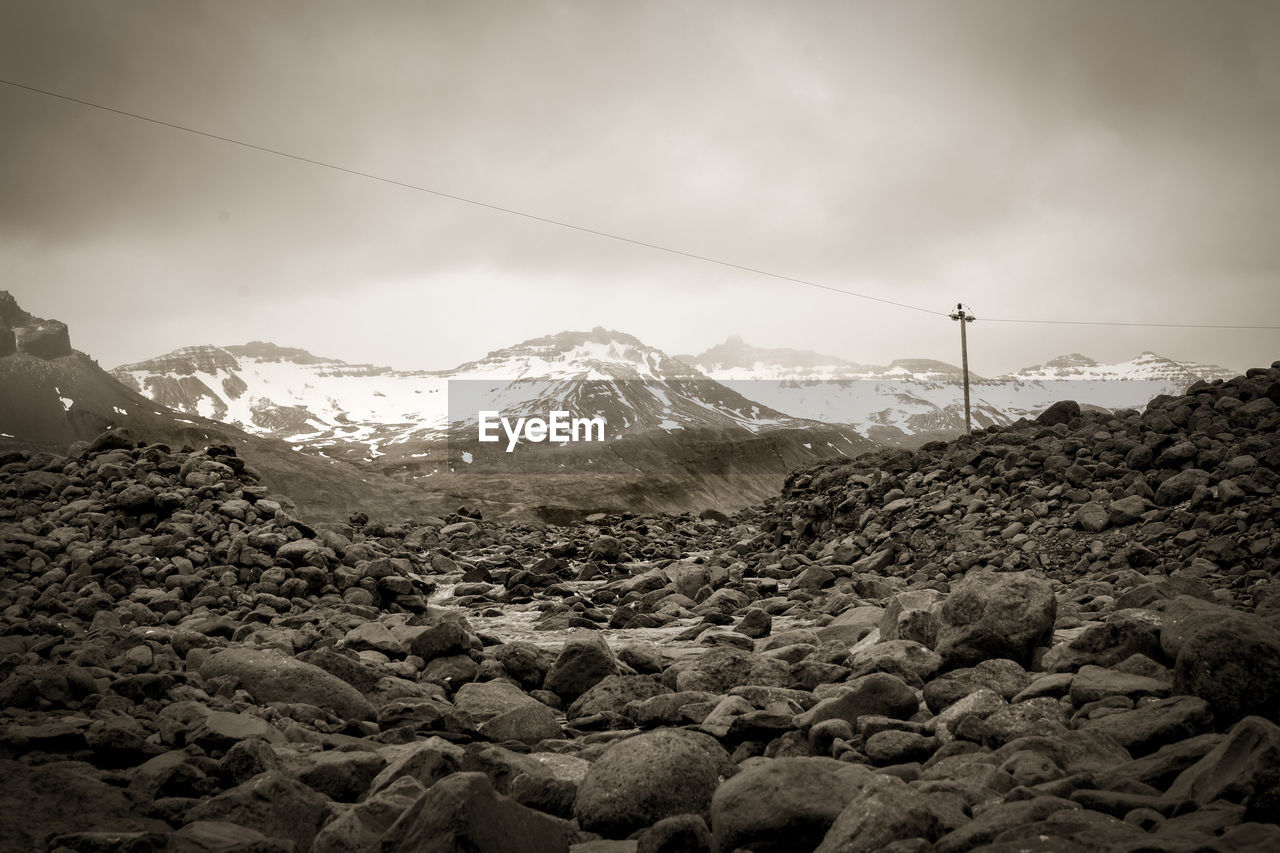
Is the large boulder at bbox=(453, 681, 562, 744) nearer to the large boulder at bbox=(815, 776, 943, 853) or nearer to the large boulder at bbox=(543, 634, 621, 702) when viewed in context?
the large boulder at bbox=(543, 634, 621, 702)

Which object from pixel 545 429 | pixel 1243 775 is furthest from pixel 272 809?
pixel 545 429

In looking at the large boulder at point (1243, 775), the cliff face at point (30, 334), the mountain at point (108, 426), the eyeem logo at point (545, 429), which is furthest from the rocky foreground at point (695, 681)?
the cliff face at point (30, 334)

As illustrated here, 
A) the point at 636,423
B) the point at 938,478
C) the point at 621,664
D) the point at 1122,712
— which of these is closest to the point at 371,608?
the point at 621,664

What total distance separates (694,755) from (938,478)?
14582mm

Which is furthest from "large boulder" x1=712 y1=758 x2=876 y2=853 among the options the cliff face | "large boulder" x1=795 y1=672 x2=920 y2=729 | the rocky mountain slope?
the cliff face

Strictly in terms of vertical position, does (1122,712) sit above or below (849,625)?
above

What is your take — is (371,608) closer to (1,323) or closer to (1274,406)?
(1274,406)

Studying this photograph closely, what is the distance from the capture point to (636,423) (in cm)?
18050

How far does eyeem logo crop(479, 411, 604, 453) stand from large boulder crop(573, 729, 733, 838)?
9716 centimetres

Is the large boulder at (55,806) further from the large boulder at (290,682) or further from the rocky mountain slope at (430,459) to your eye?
the rocky mountain slope at (430,459)

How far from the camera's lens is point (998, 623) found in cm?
691

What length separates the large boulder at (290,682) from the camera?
733 centimetres

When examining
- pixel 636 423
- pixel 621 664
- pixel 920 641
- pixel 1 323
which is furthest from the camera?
pixel 636 423

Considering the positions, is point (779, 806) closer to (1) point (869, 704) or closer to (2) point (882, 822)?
(2) point (882, 822)
